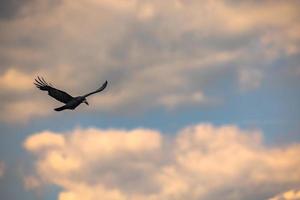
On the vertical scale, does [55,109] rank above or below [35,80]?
below

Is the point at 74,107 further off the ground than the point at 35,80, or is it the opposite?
the point at 35,80

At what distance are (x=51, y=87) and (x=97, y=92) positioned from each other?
18.4 feet

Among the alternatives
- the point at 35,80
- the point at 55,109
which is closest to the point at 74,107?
the point at 55,109

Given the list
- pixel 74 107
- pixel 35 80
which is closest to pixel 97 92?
pixel 74 107

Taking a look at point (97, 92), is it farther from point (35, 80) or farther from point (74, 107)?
point (35, 80)

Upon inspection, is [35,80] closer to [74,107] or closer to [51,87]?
[51,87]

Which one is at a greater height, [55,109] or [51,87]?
[51,87]

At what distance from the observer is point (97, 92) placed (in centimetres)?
4497

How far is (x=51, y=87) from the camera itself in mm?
44094

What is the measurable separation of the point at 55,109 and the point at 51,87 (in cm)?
302

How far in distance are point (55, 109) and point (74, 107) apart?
2.54m

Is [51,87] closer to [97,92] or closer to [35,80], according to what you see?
[35,80]

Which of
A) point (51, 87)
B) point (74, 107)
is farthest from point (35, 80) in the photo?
point (74, 107)

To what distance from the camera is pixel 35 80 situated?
44562 millimetres
